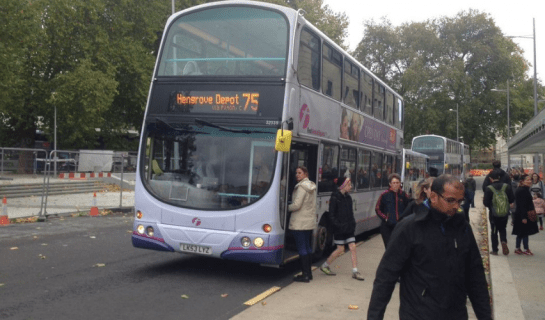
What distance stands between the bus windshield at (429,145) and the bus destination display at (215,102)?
33046 millimetres

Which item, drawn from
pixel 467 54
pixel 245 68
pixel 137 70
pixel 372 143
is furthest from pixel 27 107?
pixel 467 54

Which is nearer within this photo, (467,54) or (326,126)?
(326,126)

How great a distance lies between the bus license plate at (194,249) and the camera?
8109 mm

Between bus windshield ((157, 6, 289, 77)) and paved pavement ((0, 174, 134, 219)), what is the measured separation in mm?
9274

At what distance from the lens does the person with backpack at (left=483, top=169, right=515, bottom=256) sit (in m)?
10.5

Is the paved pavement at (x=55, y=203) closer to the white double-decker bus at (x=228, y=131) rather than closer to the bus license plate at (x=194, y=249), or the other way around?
the white double-decker bus at (x=228, y=131)

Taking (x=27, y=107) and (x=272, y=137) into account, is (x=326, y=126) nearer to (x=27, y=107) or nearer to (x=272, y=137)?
(x=272, y=137)

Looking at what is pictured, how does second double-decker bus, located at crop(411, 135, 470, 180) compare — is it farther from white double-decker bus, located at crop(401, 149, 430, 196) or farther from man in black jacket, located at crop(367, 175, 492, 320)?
man in black jacket, located at crop(367, 175, 492, 320)

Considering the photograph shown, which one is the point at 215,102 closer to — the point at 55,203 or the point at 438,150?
the point at 55,203

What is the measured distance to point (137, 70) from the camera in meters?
34.3

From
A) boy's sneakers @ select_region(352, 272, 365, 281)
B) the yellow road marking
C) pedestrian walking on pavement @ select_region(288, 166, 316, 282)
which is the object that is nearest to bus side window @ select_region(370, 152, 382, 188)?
boy's sneakers @ select_region(352, 272, 365, 281)

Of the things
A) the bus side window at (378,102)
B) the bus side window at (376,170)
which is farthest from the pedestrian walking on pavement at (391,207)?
the bus side window at (378,102)

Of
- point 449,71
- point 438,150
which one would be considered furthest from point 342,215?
point 449,71

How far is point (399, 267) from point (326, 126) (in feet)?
22.5
